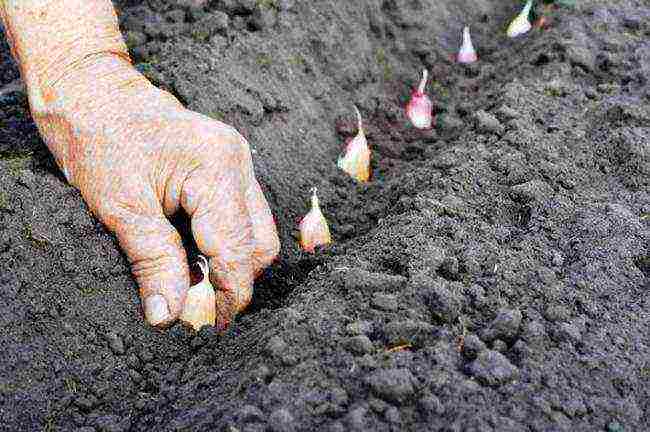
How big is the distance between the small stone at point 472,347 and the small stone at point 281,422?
44 centimetres

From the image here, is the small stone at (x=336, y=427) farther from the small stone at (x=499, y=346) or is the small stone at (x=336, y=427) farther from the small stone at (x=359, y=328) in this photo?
the small stone at (x=499, y=346)

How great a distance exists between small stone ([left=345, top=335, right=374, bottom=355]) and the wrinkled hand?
0.48 metres

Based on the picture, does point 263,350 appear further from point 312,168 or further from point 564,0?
point 564,0

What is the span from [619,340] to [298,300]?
0.80m

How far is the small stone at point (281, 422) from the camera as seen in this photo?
1529 millimetres

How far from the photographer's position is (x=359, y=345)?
5.55ft

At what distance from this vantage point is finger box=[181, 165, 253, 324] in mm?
2002

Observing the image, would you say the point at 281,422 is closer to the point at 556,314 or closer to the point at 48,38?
the point at 556,314

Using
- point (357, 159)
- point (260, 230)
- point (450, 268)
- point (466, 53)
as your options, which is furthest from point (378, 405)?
point (466, 53)

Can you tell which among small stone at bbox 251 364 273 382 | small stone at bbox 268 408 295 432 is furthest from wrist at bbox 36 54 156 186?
small stone at bbox 268 408 295 432

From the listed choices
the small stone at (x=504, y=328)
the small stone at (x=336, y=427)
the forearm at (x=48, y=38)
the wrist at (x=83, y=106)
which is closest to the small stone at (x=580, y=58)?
the small stone at (x=504, y=328)

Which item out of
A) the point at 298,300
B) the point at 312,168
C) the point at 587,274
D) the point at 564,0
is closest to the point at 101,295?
the point at 298,300

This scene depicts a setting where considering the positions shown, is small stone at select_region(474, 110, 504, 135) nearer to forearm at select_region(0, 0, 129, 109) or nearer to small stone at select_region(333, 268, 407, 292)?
small stone at select_region(333, 268, 407, 292)

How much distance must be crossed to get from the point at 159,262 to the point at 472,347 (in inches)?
33.1
